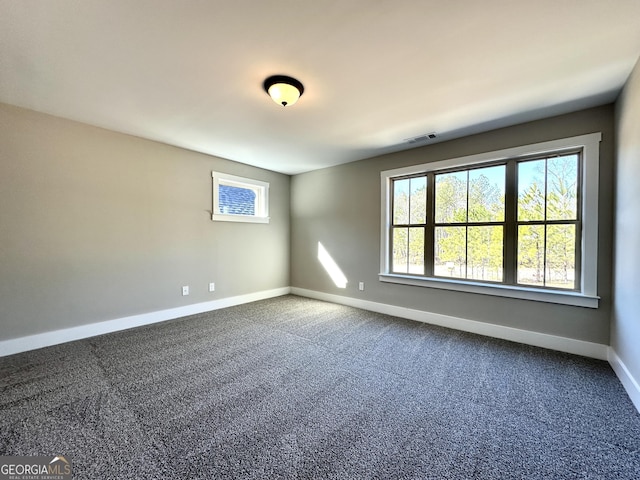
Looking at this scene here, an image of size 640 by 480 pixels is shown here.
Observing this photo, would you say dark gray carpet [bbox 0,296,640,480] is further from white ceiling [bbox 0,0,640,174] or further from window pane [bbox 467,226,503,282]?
white ceiling [bbox 0,0,640,174]

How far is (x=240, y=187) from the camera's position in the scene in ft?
15.3

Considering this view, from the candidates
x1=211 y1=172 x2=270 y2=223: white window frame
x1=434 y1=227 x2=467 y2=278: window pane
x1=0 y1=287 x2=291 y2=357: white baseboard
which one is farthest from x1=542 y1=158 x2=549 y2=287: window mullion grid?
x1=0 y1=287 x2=291 y2=357: white baseboard

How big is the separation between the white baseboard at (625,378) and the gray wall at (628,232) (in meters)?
0.05

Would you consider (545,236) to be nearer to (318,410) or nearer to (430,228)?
(430,228)

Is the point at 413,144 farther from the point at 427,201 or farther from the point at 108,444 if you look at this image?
the point at 108,444

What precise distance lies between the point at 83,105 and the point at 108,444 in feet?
9.88

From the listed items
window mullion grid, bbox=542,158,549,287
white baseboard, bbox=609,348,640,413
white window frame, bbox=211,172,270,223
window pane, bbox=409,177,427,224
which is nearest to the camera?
white baseboard, bbox=609,348,640,413

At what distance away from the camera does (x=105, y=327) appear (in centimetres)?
317

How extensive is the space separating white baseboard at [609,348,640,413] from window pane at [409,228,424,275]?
196 centimetres

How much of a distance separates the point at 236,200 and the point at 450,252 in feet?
11.7

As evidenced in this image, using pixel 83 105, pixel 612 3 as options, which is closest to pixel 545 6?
pixel 612 3

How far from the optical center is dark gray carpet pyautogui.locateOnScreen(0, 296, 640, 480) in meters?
1.37

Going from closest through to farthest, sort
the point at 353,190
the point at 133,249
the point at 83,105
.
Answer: the point at 83,105 → the point at 133,249 → the point at 353,190

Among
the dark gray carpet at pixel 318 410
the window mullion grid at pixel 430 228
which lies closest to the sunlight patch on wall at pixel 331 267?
the window mullion grid at pixel 430 228
